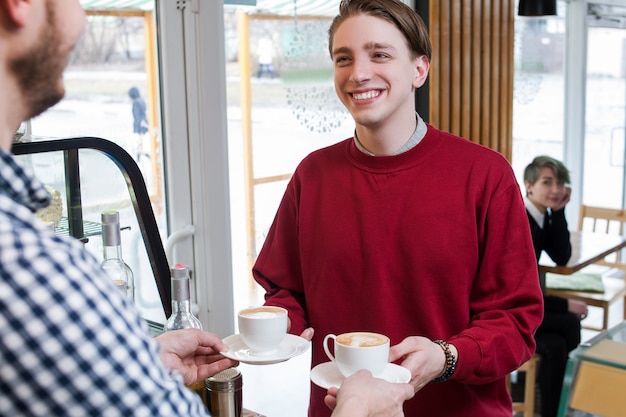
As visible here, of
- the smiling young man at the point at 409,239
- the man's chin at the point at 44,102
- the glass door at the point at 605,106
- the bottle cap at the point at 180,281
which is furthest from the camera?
the glass door at the point at 605,106

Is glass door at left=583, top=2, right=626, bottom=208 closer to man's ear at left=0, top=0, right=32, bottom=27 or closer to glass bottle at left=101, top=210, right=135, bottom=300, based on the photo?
glass bottle at left=101, top=210, right=135, bottom=300

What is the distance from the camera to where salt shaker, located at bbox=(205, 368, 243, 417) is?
1.38 m

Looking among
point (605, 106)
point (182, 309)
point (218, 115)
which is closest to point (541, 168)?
point (218, 115)

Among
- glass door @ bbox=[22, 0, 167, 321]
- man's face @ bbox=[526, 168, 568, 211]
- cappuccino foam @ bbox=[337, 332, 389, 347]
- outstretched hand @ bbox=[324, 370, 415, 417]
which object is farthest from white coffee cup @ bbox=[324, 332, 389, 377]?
man's face @ bbox=[526, 168, 568, 211]

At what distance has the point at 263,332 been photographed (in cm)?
146

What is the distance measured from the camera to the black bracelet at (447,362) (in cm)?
149

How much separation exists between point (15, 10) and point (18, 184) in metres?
0.16

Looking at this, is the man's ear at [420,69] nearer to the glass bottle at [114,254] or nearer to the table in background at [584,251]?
the glass bottle at [114,254]

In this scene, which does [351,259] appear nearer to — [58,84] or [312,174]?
[312,174]

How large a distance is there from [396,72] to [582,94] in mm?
4792

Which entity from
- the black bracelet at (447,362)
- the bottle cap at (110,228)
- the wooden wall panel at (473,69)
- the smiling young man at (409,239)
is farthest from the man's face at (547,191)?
the bottle cap at (110,228)

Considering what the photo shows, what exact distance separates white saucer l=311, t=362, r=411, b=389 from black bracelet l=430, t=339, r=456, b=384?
131 millimetres

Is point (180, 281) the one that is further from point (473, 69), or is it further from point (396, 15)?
point (473, 69)

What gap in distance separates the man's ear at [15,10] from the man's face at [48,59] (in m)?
0.03
